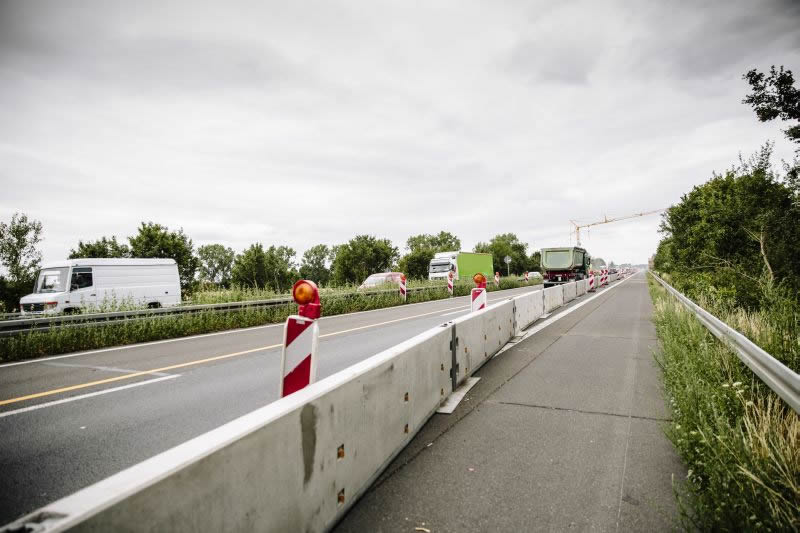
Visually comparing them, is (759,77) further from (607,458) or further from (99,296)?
(99,296)

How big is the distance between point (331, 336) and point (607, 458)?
24.8ft

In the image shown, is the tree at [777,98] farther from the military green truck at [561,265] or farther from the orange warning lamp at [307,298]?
the military green truck at [561,265]

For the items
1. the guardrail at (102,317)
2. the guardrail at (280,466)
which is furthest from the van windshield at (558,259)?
the guardrail at (280,466)

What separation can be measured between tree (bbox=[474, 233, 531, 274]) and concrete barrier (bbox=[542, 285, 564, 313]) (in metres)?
84.7

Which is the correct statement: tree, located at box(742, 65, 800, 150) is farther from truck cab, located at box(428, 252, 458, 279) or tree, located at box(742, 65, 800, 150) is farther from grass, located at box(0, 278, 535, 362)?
truck cab, located at box(428, 252, 458, 279)

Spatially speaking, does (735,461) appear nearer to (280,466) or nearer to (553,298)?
(280,466)

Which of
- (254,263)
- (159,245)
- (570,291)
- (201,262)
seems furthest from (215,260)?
(570,291)

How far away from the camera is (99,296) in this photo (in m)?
14.7

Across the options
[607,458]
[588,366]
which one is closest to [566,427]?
[607,458]

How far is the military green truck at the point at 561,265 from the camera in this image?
30344 millimetres

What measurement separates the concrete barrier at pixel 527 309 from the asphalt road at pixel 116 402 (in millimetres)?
3250

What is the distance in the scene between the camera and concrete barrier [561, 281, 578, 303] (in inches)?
725

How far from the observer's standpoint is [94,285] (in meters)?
14.7

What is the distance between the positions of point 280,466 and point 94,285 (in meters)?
16.6
